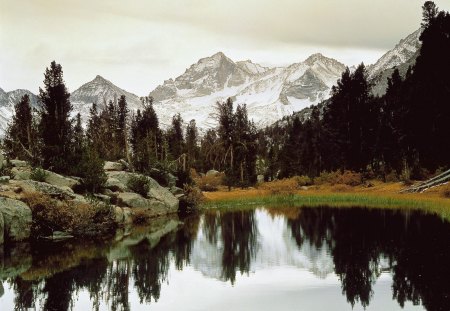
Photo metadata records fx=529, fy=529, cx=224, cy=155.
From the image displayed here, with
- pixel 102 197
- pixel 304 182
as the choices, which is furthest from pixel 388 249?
pixel 304 182

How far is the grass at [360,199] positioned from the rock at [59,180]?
14794 mm

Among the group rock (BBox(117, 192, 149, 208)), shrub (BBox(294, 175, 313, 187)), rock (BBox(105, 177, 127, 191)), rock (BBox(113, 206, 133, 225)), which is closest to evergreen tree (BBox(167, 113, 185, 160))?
shrub (BBox(294, 175, 313, 187))

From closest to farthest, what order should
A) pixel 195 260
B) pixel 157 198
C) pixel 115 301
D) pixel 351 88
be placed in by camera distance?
pixel 115 301 < pixel 195 260 < pixel 157 198 < pixel 351 88

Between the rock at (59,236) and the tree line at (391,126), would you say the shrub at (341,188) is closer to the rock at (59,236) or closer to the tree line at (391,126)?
the tree line at (391,126)

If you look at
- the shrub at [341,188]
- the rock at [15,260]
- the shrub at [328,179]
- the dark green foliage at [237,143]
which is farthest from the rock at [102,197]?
the shrub at [328,179]

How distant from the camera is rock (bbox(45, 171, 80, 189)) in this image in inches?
1198

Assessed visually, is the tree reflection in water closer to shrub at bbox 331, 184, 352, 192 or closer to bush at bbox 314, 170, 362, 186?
shrub at bbox 331, 184, 352, 192

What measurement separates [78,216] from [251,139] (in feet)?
152

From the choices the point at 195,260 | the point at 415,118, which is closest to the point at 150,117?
the point at 415,118

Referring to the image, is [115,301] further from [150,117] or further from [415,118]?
[150,117]

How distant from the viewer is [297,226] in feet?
94.1

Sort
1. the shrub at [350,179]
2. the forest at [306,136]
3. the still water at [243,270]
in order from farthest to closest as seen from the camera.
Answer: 1. the shrub at [350,179]
2. the forest at [306,136]
3. the still water at [243,270]

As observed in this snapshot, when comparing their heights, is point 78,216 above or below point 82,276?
above

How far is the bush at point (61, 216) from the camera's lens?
24656 mm
